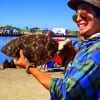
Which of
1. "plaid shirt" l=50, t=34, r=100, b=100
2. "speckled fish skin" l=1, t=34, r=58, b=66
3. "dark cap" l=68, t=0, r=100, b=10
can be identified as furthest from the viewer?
"speckled fish skin" l=1, t=34, r=58, b=66

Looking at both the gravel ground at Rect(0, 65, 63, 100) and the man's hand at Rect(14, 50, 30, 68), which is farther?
the gravel ground at Rect(0, 65, 63, 100)

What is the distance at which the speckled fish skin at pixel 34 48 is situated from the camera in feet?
10.6

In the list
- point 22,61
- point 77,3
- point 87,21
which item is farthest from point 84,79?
point 22,61

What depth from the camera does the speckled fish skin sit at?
3.24m

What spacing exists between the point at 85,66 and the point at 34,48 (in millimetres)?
701

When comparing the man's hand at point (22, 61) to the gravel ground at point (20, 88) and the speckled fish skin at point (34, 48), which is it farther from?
the gravel ground at point (20, 88)

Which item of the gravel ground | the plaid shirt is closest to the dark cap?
the plaid shirt

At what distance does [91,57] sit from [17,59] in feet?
3.06

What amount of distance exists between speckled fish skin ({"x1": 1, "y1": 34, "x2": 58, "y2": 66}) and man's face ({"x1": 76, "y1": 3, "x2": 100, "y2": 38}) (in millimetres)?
399

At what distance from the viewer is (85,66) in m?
2.67

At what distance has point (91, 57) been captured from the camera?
268 cm

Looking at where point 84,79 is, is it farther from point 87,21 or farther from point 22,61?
point 22,61

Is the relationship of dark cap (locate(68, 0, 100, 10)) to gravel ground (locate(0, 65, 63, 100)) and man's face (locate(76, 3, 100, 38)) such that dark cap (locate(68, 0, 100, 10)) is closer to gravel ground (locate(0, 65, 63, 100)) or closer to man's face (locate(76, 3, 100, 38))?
man's face (locate(76, 3, 100, 38))

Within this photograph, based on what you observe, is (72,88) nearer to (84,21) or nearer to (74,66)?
(74,66)
